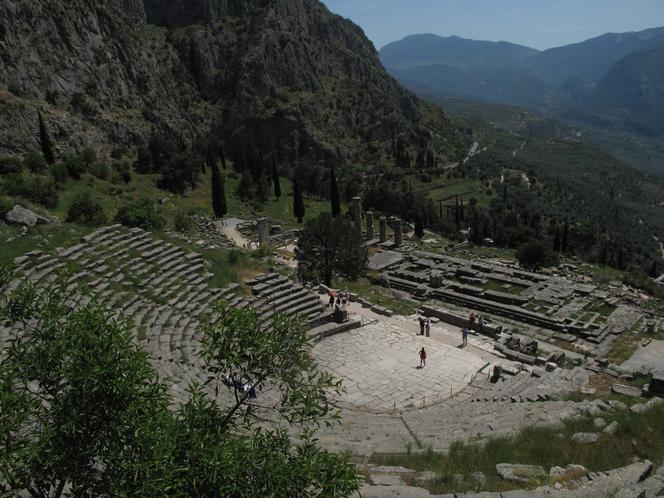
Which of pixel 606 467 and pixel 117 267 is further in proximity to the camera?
pixel 117 267

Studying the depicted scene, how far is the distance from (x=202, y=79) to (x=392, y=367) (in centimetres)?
10258

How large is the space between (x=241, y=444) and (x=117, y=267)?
1732 centimetres

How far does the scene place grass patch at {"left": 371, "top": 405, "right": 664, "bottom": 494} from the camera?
31.2 feet

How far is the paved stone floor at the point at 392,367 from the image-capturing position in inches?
688

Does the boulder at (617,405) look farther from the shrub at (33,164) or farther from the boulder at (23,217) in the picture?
the shrub at (33,164)

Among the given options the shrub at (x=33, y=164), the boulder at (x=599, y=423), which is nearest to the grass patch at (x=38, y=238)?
the shrub at (x=33, y=164)

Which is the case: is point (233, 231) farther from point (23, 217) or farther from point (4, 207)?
point (4, 207)

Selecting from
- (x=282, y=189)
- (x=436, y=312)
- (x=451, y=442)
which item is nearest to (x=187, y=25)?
(x=282, y=189)

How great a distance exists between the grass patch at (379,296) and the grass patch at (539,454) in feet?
51.9

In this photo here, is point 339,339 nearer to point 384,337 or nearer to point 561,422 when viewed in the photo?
point 384,337

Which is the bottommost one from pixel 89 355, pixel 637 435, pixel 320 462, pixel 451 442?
pixel 451 442

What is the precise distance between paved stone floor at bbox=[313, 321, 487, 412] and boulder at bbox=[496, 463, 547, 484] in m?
7.14

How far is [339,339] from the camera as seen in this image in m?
22.6

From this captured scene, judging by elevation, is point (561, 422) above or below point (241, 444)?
below
